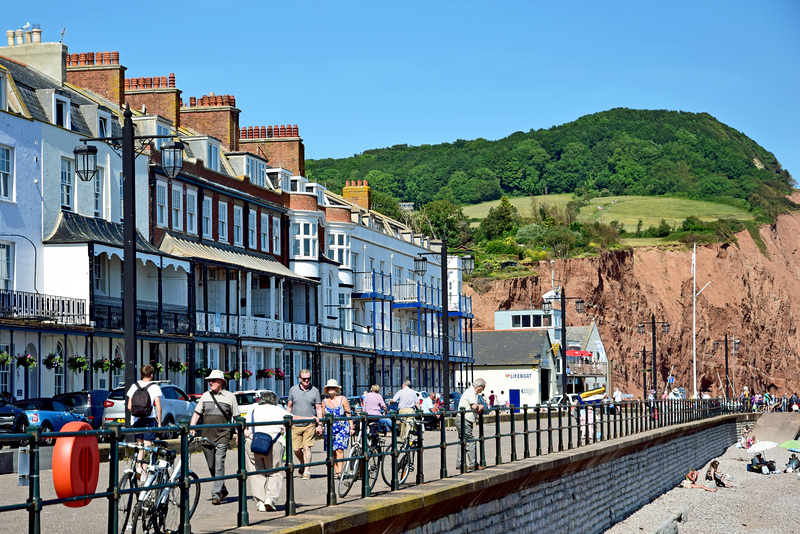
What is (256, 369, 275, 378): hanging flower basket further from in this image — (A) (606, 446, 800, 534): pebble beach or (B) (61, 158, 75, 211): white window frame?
(A) (606, 446, 800, 534): pebble beach

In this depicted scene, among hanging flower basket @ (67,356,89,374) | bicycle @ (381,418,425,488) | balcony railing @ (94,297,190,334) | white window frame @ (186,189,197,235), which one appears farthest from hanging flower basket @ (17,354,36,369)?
bicycle @ (381,418,425,488)

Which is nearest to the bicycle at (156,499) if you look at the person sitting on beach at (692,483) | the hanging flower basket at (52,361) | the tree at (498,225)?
the hanging flower basket at (52,361)

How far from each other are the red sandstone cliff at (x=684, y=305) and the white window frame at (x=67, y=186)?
64560mm

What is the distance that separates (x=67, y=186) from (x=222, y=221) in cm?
924

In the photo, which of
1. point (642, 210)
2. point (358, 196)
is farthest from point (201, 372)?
point (642, 210)

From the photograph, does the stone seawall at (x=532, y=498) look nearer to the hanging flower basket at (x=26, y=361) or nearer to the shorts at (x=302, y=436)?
the shorts at (x=302, y=436)

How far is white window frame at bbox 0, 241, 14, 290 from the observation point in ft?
97.8

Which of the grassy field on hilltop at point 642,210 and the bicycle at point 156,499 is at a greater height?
the grassy field on hilltop at point 642,210

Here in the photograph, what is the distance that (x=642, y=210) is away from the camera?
489 feet

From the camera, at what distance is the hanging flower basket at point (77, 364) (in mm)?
29853

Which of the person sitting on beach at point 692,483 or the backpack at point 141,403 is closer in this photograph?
the backpack at point 141,403

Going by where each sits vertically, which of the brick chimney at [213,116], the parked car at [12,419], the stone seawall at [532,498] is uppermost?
the brick chimney at [213,116]

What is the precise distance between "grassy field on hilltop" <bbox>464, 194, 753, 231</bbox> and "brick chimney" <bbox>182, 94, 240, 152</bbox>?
93.4 meters

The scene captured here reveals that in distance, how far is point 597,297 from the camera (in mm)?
98688
